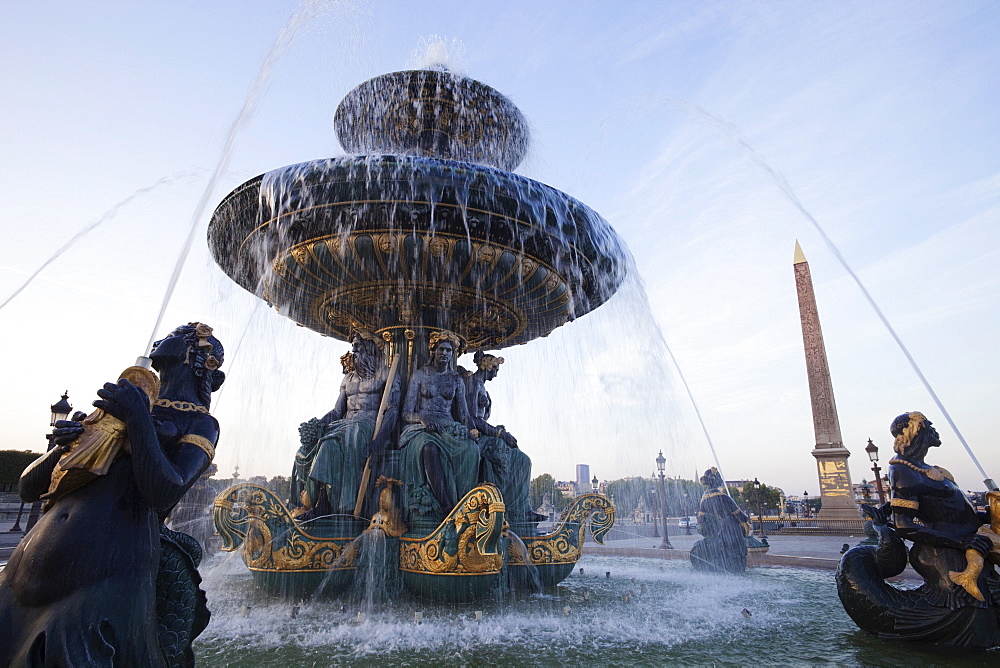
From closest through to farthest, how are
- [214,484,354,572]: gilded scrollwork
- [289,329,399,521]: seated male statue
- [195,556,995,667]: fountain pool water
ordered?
[195,556,995,667]: fountain pool water
[214,484,354,572]: gilded scrollwork
[289,329,399,521]: seated male statue

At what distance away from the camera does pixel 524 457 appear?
8.02m

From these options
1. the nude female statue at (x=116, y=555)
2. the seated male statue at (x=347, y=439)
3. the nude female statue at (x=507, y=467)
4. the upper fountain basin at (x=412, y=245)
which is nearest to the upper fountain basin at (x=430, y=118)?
the upper fountain basin at (x=412, y=245)

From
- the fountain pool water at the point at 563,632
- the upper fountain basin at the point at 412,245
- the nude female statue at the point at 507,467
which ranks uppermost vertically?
the upper fountain basin at the point at 412,245

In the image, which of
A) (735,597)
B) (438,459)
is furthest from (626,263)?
(735,597)

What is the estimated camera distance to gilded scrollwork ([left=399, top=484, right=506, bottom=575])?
238 inches

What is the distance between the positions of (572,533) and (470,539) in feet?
6.83

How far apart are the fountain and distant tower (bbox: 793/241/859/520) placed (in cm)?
2951

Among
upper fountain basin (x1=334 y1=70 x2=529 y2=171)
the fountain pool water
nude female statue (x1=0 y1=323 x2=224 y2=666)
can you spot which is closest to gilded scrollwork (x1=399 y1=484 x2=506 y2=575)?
the fountain pool water

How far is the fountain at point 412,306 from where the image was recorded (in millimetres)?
6316

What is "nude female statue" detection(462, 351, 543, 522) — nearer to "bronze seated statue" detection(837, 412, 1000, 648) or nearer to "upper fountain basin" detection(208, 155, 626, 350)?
"upper fountain basin" detection(208, 155, 626, 350)

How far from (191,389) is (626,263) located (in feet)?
20.9

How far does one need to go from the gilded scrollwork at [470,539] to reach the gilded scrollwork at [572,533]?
120 cm

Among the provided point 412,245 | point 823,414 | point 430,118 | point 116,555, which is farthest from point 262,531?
point 823,414

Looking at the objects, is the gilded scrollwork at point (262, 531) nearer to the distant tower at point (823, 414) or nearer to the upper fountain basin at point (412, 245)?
the upper fountain basin at point (412, 245)
